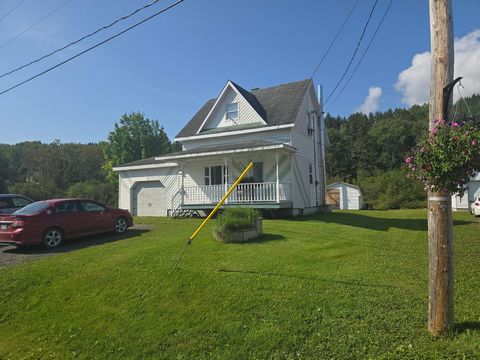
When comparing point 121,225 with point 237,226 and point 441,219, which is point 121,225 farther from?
point 441,219

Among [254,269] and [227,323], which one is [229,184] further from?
[227,323]

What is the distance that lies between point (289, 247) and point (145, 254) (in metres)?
3.80

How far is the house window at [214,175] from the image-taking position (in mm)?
19312

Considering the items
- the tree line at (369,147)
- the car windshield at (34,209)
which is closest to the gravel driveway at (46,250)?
the car windshield at (34,209)

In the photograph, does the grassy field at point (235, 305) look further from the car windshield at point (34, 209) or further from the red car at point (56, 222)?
the car windshield at point (34, 209)

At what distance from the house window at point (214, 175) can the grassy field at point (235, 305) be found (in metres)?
10.6

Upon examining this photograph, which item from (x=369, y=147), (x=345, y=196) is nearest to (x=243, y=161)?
(x=345, y=196)

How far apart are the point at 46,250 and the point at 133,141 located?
167 feet

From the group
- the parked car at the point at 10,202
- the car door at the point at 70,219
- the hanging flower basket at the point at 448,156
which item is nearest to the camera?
the hanging flower basket at the point at 448,156

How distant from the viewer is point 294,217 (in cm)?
1669

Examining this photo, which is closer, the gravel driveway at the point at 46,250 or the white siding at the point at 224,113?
the gravel driveway at the point at 46,250

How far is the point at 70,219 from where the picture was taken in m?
10.8

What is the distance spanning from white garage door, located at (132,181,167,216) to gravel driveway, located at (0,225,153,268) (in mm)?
8231

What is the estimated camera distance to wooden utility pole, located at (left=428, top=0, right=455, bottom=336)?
13.1 ft
